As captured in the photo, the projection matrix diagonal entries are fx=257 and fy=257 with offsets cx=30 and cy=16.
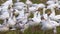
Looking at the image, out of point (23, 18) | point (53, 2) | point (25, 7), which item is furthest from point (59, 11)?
point (23, 18)

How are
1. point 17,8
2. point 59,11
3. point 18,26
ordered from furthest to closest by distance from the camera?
point 59,11 < point 17,8 < point 18,26

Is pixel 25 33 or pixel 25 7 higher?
pixel 25 7

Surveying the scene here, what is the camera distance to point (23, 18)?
17.2 feet

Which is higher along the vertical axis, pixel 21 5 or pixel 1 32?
pixel 21 5

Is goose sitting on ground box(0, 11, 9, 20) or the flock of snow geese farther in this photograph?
goose sitting on ground box(0, 11, 9, 20)

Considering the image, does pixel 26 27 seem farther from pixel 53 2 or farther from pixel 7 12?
pixel 53 2

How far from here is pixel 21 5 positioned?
230 inches

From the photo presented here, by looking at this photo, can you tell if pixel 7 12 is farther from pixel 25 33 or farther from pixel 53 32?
pixel 53 32

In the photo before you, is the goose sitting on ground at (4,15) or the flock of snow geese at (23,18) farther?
the goose sitting on ground at (4,15)

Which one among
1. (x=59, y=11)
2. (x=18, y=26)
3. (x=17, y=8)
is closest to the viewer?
(x=18, y=26)

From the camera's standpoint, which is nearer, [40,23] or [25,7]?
[40,23]

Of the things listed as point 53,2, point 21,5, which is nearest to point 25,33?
point 21,5

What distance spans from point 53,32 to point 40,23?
33 cm

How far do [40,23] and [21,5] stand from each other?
812 millimetres
